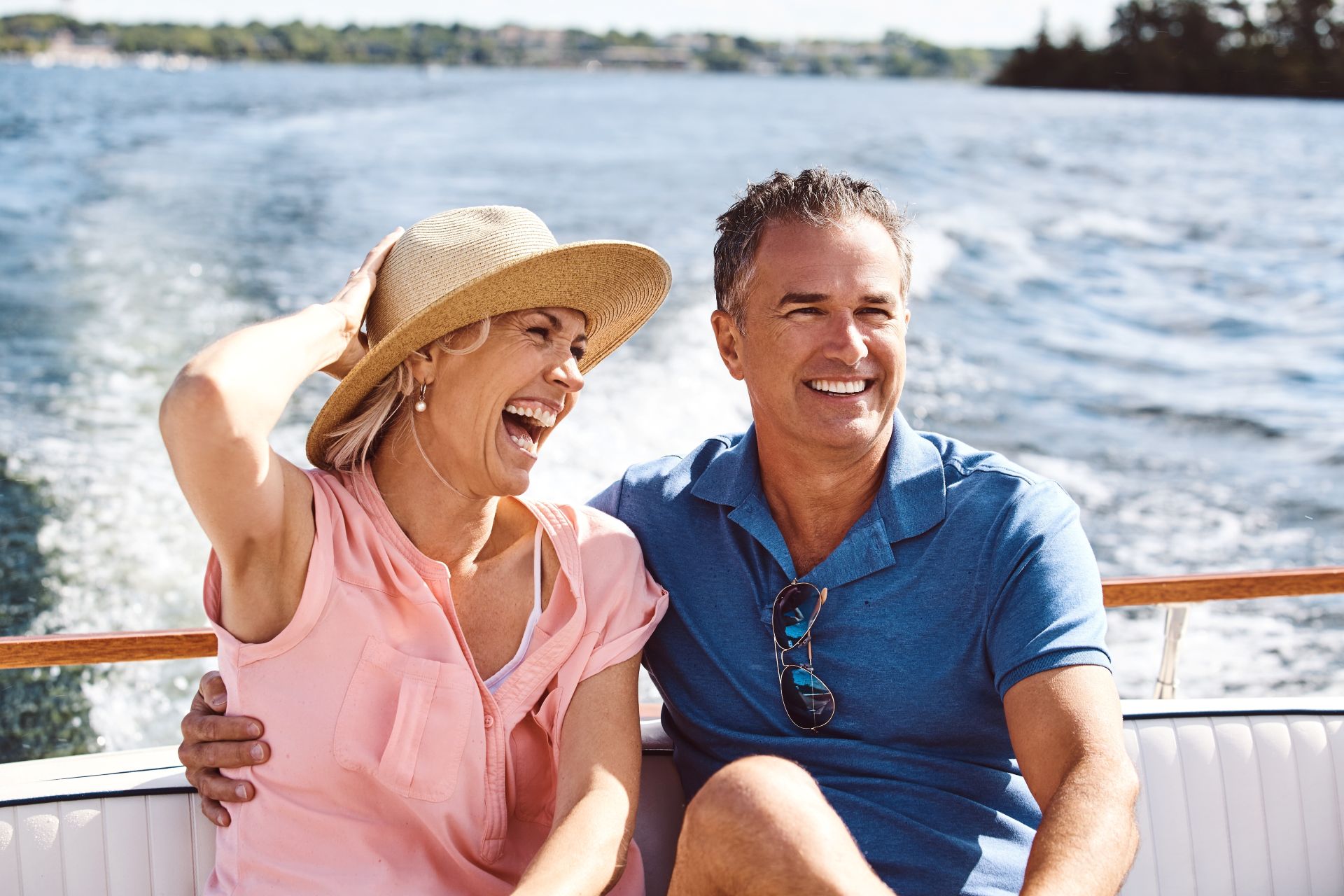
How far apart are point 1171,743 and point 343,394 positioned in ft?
5.03

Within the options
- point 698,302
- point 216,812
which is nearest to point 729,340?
point 216,812

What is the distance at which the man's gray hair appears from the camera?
1988 mm

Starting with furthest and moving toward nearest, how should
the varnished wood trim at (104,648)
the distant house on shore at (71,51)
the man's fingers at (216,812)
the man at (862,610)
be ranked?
1. the distant house on shore at (71,51)
2. the varnished wood trim at (104,648)
3. the man's fingers at (216,812)
4. the man at (862,610)

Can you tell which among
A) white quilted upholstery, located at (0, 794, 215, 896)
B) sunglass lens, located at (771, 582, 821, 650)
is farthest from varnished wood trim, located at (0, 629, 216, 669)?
sunglass lens, located at (771, 582, 821, 650)

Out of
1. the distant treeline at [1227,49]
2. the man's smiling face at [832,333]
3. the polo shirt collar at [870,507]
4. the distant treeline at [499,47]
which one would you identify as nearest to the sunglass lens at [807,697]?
the polo shirt collar at [870,507]

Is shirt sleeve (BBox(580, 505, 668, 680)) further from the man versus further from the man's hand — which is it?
the man's hand

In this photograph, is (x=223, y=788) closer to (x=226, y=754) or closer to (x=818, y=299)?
(x=226, y=754)

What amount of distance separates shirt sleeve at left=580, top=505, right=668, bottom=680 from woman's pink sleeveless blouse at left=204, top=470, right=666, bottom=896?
0.8 inches

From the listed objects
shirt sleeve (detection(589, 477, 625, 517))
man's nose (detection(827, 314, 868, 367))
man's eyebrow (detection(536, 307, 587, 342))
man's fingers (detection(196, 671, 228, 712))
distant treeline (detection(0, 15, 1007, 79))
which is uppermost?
distant treeline (detection(0, 15, 1007, 79))

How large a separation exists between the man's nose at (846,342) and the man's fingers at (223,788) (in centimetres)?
106

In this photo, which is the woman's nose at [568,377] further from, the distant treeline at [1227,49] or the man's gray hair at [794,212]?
the distant treeline at [1227,49]

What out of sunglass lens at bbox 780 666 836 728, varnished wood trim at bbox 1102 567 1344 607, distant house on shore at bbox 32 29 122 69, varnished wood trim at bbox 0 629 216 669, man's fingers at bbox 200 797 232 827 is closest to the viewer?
man's fingers at bbox 200 797 232 827

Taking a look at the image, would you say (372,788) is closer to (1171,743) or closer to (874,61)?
(1171,743)

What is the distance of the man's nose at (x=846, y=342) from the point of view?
6.39 ft
